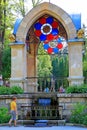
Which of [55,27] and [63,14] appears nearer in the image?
[63,14]

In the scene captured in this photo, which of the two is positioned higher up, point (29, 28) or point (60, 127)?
point (29, 28)

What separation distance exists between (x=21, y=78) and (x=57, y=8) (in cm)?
477

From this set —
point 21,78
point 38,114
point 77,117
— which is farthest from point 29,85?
point 77,117

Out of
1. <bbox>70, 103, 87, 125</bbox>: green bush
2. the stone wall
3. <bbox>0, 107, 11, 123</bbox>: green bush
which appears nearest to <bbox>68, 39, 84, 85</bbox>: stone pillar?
the stone wall

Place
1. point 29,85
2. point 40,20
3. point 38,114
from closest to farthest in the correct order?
point 38,114 < point 40,20 < point 29,85

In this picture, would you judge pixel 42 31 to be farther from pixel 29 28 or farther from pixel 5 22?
pixel 5 22

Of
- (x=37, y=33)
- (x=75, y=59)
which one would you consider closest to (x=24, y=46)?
(x=37, y=33)

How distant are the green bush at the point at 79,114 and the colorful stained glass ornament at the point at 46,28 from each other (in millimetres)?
6619

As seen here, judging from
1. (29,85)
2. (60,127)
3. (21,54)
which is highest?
(21,54)

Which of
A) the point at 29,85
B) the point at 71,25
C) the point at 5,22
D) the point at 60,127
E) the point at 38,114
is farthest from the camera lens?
the point at 5,22

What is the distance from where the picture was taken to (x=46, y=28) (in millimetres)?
22047

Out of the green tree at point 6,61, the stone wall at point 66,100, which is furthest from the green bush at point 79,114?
Answer: the green tree at point 6,61

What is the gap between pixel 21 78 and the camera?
20078 mm

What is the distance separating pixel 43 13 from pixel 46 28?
1462 mm
